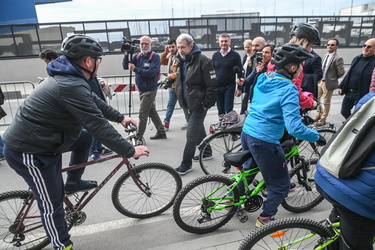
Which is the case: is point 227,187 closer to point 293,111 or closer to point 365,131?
point 293,111

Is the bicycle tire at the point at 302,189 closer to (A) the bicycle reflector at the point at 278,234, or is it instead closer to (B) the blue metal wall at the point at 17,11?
(A) the bicycle reflector at the point at 278,234

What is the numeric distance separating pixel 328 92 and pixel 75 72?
5.89m

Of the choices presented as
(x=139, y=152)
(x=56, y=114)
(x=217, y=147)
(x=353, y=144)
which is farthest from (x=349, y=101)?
(x=56, y=114)

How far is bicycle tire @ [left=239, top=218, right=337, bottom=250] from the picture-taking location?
199 centimetres

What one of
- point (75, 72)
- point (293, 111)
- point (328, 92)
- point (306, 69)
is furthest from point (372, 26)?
point (75, 72)

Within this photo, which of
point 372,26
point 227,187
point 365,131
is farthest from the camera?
point 372,26

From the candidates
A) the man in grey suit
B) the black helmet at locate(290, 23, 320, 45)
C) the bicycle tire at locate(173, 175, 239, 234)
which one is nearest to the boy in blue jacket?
the bicycle tire at locate(173, 175, 239, 234)

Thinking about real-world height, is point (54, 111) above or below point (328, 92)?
above

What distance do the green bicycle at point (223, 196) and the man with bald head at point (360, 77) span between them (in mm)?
3068

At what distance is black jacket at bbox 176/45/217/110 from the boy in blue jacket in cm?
148

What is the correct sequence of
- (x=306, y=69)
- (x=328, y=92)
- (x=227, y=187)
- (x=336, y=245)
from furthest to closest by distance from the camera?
(x=328, y=92) < (x=306, y=69) < (x=227, y=187) < (x=336, y=245)

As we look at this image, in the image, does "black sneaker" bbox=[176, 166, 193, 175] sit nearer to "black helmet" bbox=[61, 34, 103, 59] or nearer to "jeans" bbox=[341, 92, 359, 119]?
"black helmet" bbox=[61, 34, 103, 59]

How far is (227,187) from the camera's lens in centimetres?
285

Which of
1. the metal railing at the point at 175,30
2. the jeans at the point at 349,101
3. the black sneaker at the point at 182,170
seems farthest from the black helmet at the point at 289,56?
the metal railing at the point at 175,30
